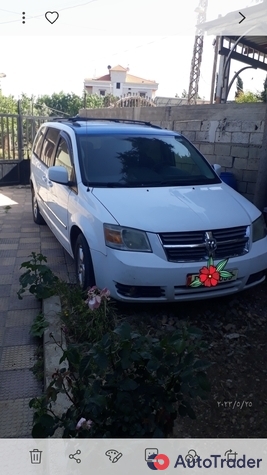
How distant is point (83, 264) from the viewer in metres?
4.07

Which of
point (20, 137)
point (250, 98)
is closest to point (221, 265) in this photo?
point (250, 98)

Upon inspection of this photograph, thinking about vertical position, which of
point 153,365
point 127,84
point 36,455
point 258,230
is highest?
point 127,84

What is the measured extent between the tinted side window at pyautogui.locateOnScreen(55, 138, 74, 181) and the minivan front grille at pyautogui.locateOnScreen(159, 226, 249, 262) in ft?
5.20

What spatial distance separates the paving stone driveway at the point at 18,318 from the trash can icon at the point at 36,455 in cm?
61

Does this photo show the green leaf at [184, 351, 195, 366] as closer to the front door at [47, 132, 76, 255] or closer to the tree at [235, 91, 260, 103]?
the front door at [47, 132, 76, 255]

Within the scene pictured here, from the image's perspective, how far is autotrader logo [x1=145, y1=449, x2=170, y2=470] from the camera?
1779 millimetres

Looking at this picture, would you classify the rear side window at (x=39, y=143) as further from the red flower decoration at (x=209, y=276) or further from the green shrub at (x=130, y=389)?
the green shrub at (x=130, y=389)

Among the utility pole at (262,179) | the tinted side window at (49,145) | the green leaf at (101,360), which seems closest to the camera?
the green leaf at (101,360)

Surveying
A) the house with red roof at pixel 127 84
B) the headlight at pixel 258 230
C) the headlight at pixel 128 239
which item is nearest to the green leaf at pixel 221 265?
the headlight at pixel 258 230

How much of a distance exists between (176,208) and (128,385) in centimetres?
220

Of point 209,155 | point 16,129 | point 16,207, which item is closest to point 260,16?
point 209,155

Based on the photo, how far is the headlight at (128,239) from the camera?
357cm

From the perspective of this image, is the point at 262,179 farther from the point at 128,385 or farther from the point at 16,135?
the point at 16,135

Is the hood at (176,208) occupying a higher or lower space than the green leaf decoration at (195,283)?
higher
